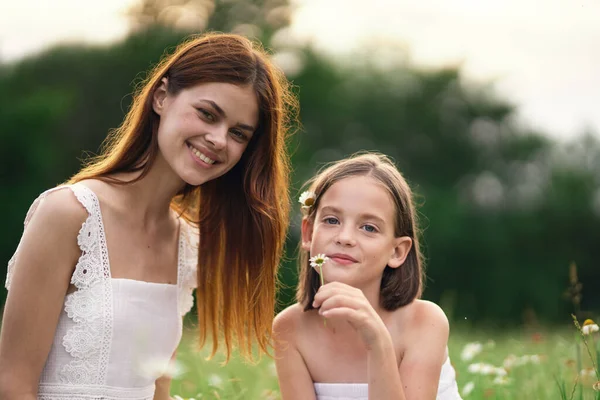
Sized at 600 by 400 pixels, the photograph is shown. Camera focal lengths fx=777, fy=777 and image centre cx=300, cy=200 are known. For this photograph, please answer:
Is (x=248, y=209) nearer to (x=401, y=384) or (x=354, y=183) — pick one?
(x=354, y=183)

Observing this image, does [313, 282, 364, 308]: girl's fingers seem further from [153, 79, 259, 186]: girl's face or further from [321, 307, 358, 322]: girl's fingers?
[153, 79, 259, 186]: girl's face

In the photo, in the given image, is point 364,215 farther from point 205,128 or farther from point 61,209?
point 61,209

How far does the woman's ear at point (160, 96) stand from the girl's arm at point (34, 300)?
0.53m

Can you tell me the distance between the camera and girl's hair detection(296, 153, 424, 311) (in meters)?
2.88

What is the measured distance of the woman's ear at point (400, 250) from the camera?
2850mm

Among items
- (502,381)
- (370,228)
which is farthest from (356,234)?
(502,381)

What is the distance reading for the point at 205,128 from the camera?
2822 millimetres

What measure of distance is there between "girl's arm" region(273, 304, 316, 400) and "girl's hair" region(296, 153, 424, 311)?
0.27 ft

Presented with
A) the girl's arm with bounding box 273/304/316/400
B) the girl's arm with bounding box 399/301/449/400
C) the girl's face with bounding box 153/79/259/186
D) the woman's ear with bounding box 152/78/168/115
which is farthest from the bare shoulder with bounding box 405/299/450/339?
the woman's ear with bounding box 152/78/168/115

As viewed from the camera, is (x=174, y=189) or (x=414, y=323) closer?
(x=414, y=323)

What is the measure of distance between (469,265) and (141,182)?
1140 cm

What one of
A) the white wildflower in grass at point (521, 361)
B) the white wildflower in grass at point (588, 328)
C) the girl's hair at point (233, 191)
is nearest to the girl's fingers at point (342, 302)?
the girl's hair at point (233, 191)

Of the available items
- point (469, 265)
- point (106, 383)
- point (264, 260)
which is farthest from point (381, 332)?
point (469, 265)

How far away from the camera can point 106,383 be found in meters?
2.85
